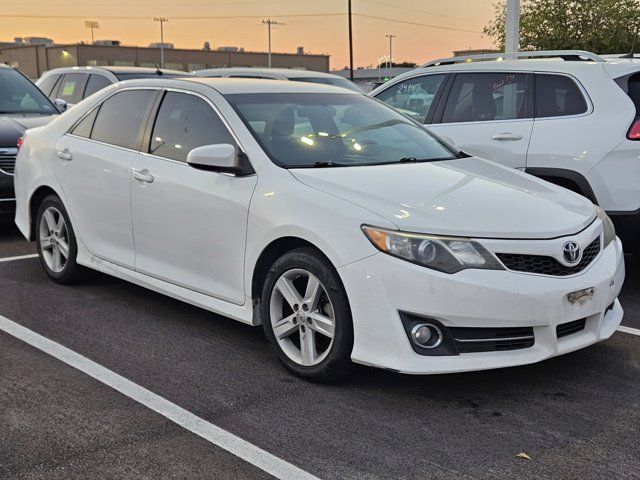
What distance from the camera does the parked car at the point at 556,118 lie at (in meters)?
6.03

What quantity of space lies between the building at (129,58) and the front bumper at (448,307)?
250ft

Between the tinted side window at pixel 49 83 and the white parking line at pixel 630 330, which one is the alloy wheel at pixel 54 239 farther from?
the tinted side window at pixel 49 83

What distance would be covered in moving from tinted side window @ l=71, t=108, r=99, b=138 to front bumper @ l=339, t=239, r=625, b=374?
2981 millimetres

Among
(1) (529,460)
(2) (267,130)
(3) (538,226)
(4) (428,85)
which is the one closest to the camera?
(1) (529,460)

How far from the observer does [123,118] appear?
5.91 m

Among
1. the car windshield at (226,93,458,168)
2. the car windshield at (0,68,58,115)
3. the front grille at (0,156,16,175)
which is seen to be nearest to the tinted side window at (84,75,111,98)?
the car windshield at (0,68,58,115)

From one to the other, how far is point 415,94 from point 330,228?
394 centimetres

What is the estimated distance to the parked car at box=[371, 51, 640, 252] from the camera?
6.03 meters

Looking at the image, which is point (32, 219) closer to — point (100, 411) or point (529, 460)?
point (100, 411)

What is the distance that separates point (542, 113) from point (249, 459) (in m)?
4.26

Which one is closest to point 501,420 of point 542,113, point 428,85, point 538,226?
point 538,226

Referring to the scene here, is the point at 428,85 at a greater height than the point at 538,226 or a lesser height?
greater

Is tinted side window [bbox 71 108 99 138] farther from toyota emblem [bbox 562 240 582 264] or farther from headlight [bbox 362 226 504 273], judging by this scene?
toyota emblem [bbox 562 240 582 264]

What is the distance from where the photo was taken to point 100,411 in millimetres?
3990
